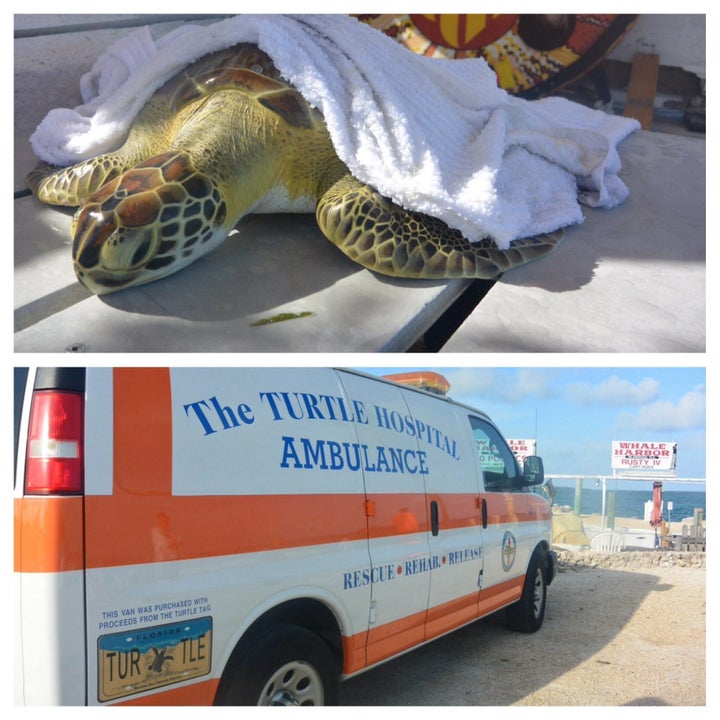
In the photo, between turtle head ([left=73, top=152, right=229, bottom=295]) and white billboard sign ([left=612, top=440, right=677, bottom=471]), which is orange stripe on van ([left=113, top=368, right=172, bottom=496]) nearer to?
turtle head ([left=73, top=152, right=229, bottom=295])

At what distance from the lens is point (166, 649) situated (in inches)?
69.9

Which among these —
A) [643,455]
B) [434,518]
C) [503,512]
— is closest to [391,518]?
[434,518]

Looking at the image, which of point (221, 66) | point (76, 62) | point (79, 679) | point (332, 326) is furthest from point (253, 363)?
point (76, 62)

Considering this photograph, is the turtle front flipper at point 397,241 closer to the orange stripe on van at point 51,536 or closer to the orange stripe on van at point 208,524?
the orange stripe on van at point 208,524

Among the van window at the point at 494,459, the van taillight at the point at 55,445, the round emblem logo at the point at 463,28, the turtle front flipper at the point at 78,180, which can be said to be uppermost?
the round emblem logo at the point at 463,28

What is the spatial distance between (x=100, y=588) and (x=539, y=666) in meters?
2.39

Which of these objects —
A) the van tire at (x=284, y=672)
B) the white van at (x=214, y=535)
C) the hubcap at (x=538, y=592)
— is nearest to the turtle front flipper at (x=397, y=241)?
the white van at (x=214, y=535)

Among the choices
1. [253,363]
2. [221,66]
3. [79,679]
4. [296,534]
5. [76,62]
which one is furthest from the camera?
[76,62]

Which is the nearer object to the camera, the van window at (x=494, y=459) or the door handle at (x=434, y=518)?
the door handle at (x=434, y=518)

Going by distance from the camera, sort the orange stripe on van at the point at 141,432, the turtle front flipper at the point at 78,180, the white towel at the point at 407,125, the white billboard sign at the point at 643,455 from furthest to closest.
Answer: the turtle front flipper at the point at 78,180 → the white towel at the point at 407,125 → the white billboard sign at the point at 643,455 → the orange stripe on van at the point at 141,432

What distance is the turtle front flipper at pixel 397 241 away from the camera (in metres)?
3.22

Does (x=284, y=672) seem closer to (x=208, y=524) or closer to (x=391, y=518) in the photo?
(x=208, y=524)

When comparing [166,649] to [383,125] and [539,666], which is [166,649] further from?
[383,125]

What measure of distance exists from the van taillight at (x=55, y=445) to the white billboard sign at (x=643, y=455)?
7.84 feet
